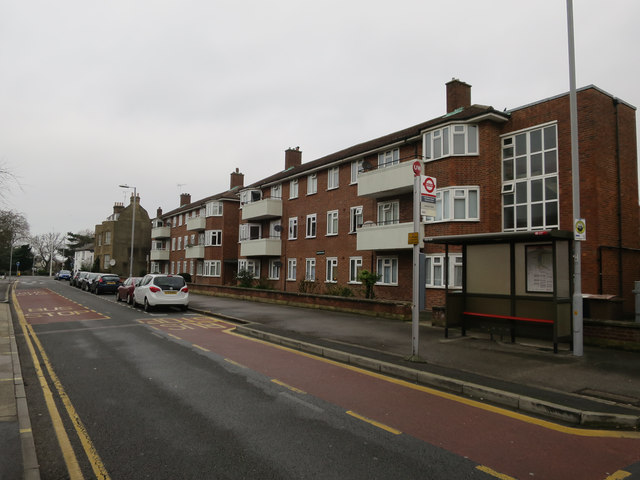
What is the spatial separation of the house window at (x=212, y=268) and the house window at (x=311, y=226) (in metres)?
15.6

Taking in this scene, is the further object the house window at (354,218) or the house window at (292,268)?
the house window at (292,268)

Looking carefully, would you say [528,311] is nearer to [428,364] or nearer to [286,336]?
[428,364]

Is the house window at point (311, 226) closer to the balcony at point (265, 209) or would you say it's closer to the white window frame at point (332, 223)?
the white window frame at point (332, 223)

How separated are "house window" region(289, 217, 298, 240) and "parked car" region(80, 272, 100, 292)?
17177 mm

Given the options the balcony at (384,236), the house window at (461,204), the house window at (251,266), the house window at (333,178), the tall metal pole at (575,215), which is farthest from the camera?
the house window at (251,266)

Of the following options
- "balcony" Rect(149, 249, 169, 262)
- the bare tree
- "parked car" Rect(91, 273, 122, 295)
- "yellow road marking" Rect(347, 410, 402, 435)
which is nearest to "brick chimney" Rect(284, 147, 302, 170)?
"parked car" Rect(91, 273, 122, 295)

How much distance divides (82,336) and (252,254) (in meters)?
22.3

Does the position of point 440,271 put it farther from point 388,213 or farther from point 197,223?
point 197,223

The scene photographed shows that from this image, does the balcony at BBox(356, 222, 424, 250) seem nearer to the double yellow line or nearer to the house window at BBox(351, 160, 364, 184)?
the house window at BBox(351, 160, 364, 184)

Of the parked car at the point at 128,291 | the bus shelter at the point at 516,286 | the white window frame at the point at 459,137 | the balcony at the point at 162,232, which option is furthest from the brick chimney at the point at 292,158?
the bus shelter at the point at 516,286

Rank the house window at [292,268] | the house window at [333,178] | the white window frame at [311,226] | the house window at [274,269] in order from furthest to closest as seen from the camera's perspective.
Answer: the house window at [274,269] → the house window at [292,268] → the white window frame at [311,226] → the house window at [333,178]

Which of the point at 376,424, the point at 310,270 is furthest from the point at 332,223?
the point at 376,424

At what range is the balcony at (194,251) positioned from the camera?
4434cm

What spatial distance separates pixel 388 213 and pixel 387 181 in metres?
2.39
